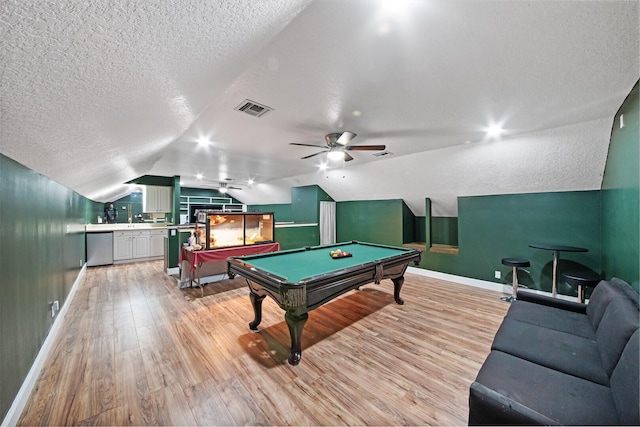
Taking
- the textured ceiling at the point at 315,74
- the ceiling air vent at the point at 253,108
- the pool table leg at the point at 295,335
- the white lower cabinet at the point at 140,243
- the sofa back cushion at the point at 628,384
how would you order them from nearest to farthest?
the textured ceiling at the point at 315,74, the sofa back cushion at the point at 628,384, the pool table leg at the point at 295,335, the ceiling air vent at the point at 253,108, the white lower cabinet at the point at 140,243

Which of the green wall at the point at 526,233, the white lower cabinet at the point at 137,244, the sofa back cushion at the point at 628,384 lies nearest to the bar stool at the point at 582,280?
the green wall at the point at 526,233

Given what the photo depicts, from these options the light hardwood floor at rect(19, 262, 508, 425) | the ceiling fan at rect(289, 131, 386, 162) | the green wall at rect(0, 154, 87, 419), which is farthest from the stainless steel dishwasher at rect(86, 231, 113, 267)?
the ceiling fan at rect(289, 131, 386, 162)

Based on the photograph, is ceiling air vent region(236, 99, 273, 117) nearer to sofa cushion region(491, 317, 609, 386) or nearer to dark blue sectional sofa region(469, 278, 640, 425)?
dark blue sectional sofa region(469, 278, 640, 425)

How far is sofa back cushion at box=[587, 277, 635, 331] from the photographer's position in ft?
6.09

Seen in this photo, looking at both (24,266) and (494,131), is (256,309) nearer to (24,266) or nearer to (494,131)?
(24,266)

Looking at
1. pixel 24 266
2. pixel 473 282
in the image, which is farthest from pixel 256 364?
pixel 473 282

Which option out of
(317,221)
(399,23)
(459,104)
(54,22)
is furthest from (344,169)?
(54,22)

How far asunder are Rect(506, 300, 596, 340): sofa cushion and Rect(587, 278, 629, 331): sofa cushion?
0.07 meters

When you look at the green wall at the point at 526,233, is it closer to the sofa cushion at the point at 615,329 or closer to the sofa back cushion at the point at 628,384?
the sofa cushion at the point at 615,329

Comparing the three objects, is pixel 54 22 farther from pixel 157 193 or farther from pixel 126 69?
pixel 157 193

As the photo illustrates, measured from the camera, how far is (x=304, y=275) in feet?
7.88

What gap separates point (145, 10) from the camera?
0.81 metres

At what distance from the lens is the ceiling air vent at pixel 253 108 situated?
7.96ft

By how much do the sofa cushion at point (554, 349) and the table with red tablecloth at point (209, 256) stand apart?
376 cm
